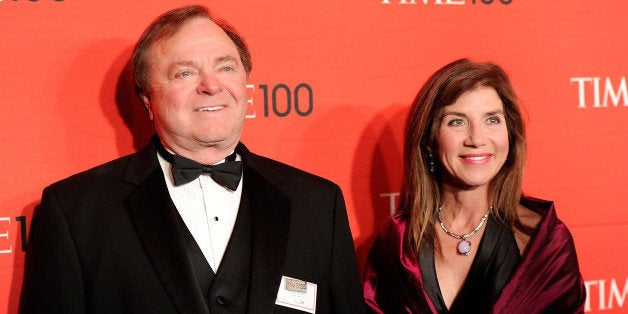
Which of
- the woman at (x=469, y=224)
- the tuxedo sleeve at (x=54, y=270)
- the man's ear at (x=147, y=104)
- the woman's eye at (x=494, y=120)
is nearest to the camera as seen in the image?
the tuxedo sleeve at (x=54, y=270)

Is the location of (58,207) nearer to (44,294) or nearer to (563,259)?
(44,294)

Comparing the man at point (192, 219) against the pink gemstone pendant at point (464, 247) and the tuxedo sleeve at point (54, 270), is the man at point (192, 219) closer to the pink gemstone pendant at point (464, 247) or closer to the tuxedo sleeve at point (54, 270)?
the tuxedo sleeve at point (54, 270)

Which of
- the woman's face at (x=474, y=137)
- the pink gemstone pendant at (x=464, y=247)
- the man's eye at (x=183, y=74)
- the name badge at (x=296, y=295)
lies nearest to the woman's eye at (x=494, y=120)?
the woman's face at (x=474, y=137)

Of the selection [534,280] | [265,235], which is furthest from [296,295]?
[534,280]

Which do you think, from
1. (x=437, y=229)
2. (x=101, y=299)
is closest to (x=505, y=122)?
(x=437, y=229)

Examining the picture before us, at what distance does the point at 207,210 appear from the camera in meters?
2.06

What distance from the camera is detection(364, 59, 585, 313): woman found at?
2.30 meters

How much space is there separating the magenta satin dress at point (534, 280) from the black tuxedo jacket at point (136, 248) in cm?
32

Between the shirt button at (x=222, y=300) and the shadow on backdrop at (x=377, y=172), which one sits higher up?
the shadow on backdrop at (x=377, y=172)

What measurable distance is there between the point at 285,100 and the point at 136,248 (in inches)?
34.2

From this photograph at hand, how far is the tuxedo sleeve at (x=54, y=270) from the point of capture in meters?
1.90

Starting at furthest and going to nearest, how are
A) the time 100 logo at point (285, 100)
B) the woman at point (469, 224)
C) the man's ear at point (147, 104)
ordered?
the time 100 logo at point (285, 100)
the woman at point (469, 224)
the man's ear at point (147, 104)

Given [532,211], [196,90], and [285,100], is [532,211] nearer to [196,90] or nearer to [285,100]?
[285,100]

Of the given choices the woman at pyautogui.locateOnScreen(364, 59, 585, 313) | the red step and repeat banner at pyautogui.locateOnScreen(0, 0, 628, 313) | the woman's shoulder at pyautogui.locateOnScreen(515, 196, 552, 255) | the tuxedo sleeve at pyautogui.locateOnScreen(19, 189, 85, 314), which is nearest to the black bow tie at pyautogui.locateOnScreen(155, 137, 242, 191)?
the tuxedo sleeve at pyautogui.locateOnScreen(19, 189, 85, 314)
